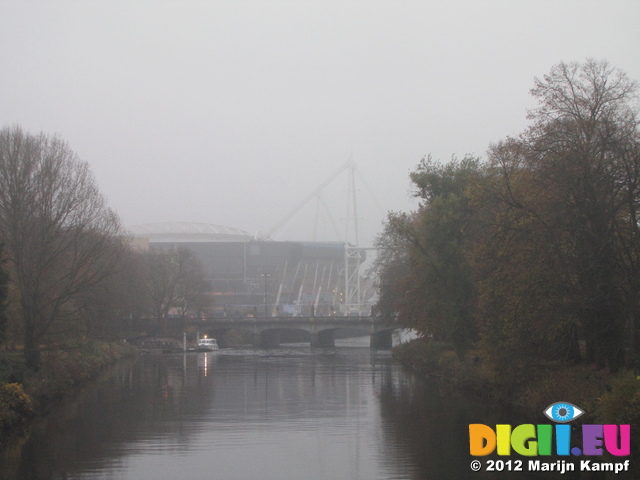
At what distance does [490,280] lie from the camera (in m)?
24.8

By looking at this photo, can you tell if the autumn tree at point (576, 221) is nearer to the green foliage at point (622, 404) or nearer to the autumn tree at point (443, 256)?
the green foliage at point (622, 404)

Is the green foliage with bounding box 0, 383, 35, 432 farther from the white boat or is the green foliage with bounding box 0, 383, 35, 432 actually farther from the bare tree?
the white boat

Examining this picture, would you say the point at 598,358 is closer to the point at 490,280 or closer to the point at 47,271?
the point at 490,280

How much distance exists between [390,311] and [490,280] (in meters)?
34.1

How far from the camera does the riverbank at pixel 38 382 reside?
2219cm

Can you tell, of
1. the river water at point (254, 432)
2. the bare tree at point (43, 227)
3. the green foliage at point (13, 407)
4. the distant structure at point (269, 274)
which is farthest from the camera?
the distant structure at point (269, 274)

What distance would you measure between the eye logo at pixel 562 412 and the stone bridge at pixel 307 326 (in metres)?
59.4

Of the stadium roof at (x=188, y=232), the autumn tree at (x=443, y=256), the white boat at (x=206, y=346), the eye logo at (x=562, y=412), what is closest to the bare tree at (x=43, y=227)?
the autumn tree at (x=443, y=256)

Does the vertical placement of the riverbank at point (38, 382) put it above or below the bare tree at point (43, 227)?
below

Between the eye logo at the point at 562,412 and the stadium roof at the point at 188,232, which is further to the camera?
the stadium roof at the point at 188,232

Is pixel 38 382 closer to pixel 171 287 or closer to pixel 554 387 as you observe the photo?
pixel 554 387

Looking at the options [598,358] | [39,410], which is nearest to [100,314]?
[39,410]

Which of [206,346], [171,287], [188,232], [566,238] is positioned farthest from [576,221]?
[188,232]

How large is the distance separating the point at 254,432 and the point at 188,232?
159323 mm
